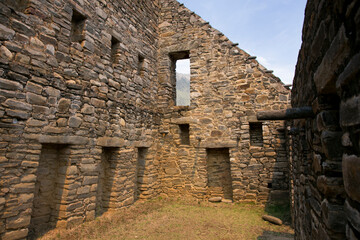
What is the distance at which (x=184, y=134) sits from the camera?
8.90 m

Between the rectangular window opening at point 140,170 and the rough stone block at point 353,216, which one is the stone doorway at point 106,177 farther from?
the rough stone block at point 353,216

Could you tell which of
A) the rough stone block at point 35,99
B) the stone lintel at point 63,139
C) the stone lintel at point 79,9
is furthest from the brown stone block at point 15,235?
the stone lintel at point 79,9

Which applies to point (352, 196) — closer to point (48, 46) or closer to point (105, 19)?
point (48, 46)

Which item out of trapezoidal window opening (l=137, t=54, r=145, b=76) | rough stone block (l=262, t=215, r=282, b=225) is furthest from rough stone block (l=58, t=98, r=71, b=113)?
rough stone block (l=262, t=215, r=282, b=225)

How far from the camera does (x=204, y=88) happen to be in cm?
860

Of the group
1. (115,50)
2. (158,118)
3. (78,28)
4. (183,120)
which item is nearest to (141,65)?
(115,50)

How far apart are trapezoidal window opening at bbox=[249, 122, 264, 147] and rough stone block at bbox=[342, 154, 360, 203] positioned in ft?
23.4

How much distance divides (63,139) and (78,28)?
2966mm

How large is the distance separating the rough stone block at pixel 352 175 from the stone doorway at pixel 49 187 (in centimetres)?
527

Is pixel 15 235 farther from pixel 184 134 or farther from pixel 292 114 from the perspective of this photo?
pixel 184 134

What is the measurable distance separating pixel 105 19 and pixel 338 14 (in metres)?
6.45

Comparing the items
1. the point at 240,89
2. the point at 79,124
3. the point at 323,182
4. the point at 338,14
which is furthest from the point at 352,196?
the point at 240,89

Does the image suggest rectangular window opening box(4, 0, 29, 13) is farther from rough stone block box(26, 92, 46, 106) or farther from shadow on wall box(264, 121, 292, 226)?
shadow on wall box(264, 121, 292, 226)

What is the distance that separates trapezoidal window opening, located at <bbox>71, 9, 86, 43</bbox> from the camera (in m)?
5.54
